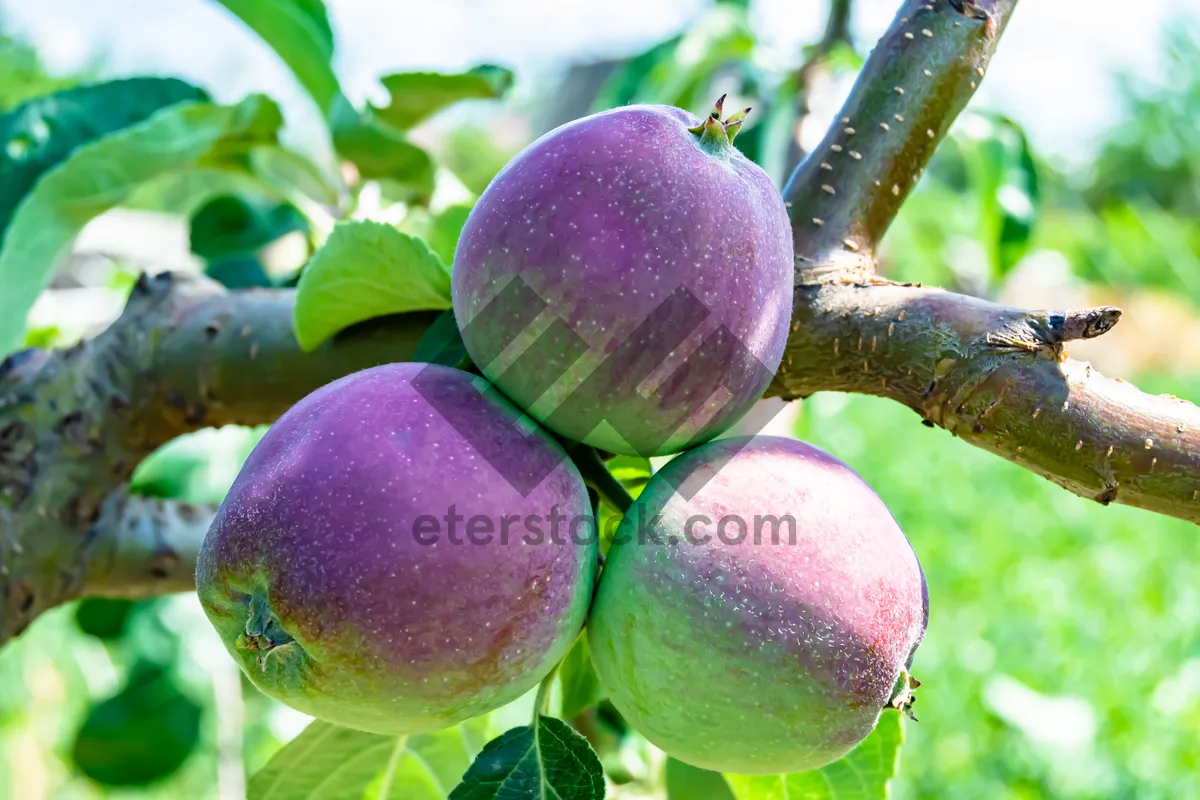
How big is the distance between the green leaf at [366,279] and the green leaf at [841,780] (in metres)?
0.43

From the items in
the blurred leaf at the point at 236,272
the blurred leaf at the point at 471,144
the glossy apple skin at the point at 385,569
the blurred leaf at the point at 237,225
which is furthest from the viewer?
the blurred leaf at the point at 471,144

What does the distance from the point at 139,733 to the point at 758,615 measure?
127 cm

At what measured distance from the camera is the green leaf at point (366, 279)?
2.20 feet

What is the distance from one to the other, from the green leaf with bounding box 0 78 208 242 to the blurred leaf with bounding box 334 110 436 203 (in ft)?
0.61

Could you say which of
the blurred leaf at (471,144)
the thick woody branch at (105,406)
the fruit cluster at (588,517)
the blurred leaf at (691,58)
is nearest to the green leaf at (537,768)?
the fruit cluster at (588,517)

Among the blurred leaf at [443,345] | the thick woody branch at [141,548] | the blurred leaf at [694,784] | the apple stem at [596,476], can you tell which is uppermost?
the blurred leaf at [443,345]

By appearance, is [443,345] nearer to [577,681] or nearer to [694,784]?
[577,681]

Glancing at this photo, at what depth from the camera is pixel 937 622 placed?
3.29m

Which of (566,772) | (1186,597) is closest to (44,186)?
(566,772)

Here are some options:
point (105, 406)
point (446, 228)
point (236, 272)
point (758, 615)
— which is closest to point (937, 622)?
point (236, 272)

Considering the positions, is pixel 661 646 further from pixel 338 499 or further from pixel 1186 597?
pixel 1186 597

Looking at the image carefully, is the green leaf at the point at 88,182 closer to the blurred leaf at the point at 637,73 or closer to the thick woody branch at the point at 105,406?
the thick woody branch at the point at 105,406

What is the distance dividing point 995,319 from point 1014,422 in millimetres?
66

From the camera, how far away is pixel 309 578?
50cm
